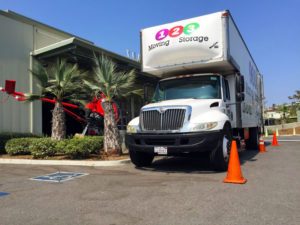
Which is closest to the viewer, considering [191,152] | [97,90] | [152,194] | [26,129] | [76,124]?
[152,194]

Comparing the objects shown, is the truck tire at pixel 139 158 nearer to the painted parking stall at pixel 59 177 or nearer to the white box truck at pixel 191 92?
the white box truck at pixel 191 92

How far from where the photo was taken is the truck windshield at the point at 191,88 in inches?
335

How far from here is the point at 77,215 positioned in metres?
4.33

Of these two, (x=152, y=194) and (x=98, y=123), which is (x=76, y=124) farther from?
(x=152, y=194)

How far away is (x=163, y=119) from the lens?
7598 millimetres

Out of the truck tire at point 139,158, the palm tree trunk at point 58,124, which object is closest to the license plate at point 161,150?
the truck tire at point 139,158

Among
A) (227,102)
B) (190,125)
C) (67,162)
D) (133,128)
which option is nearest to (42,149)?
(67,162)

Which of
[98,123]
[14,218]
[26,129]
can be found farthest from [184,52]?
[26,129]

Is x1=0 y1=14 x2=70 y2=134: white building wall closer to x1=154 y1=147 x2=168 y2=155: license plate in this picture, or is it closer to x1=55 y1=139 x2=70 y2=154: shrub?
x1=55 y1=139 x2=70 y2=154: shrub

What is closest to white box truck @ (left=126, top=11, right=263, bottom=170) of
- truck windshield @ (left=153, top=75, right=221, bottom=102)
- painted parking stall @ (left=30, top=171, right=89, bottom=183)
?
truck windshield @ (left=153, top=75, right=221, bottom=102)

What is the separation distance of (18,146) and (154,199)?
7921 mm

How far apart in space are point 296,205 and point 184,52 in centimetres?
531

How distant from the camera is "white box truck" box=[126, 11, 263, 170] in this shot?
735 cm

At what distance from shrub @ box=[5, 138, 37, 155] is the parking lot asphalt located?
12.3ft
